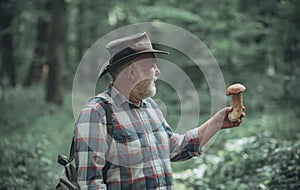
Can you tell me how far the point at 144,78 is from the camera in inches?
132

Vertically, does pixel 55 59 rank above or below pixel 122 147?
above

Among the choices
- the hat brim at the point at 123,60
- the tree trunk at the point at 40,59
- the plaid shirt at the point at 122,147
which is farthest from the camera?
the tree trunk at the point at 40,59

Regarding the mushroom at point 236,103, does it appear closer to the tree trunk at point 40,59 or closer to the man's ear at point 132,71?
the man's ear at point 132,71

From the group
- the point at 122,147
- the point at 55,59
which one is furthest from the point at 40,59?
the point at 122,147

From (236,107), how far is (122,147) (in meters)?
0.92

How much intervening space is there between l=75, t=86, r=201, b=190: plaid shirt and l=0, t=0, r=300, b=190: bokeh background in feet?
9.39

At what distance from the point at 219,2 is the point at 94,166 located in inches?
406

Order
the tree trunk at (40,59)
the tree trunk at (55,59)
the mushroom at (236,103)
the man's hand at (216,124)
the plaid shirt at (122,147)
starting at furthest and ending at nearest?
1. the tree trunk at (40,59)
2. the tree trunk at (55,59)
3. the man's hand at (216,124)
4. the mushroom at (236,103)
5. the plaid shirt at (122,147)

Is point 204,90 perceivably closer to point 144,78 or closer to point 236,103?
point 236,103

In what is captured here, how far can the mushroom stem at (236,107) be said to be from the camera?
3.52 m

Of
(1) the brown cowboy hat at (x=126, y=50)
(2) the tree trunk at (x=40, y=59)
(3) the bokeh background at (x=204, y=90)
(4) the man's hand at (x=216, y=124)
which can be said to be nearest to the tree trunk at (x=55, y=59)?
(3) the bokeh background at (x=204, y=90)

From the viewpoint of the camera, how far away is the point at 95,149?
3062 mm

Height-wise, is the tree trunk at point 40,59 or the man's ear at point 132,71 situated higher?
the tree trunk at point 40,59

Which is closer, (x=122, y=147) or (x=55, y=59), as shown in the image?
(x=122, y=147)
